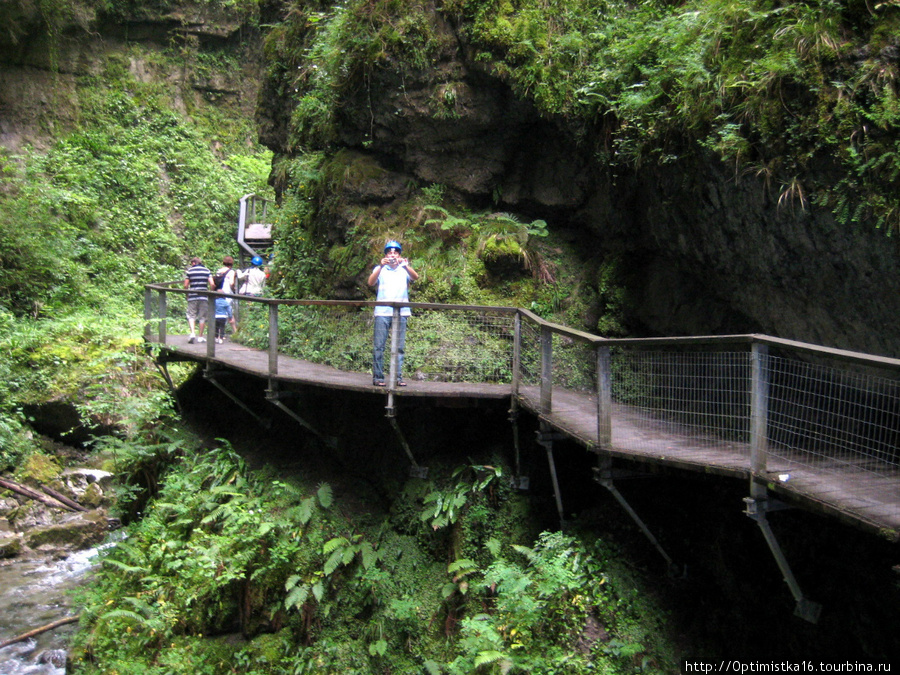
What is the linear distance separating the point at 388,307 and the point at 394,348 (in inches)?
26.2

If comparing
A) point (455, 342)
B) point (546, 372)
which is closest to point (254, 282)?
point (455, 342)

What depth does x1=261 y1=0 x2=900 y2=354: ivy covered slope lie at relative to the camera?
5.68 m

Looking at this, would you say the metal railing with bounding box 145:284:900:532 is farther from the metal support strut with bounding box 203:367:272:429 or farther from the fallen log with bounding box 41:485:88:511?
the fallen log with bounding box 41:485:88:511

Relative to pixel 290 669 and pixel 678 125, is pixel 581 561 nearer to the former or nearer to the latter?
pixel 290 669

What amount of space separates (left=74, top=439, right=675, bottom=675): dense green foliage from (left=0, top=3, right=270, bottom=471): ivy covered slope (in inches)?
212

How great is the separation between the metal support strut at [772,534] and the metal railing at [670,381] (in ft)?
0.51

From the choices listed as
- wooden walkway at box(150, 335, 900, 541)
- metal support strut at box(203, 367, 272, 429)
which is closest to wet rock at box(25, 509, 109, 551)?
metal support strut at box(203, 367, 272, 429)

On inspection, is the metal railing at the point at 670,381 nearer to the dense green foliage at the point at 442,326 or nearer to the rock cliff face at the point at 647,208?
the dense green foliage at the point at 442,326

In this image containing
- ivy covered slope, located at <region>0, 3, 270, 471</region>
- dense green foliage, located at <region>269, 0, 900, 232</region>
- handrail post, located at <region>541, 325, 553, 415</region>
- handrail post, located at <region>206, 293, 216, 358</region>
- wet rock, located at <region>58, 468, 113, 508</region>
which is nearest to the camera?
dense green foliage, located at <region>269, 0, 900, 232</region>

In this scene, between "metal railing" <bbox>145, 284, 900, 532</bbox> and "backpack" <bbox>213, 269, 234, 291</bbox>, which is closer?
"metal railing" <bbox>145, 284, 900, 532</bbox>

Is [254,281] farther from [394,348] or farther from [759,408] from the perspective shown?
[759,408]

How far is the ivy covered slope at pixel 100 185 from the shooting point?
53.2 feet

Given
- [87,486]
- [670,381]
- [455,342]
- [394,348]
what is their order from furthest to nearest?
[87,486] < [455,342] < [394,348] < [670,381]

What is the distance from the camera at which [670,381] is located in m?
5.94
